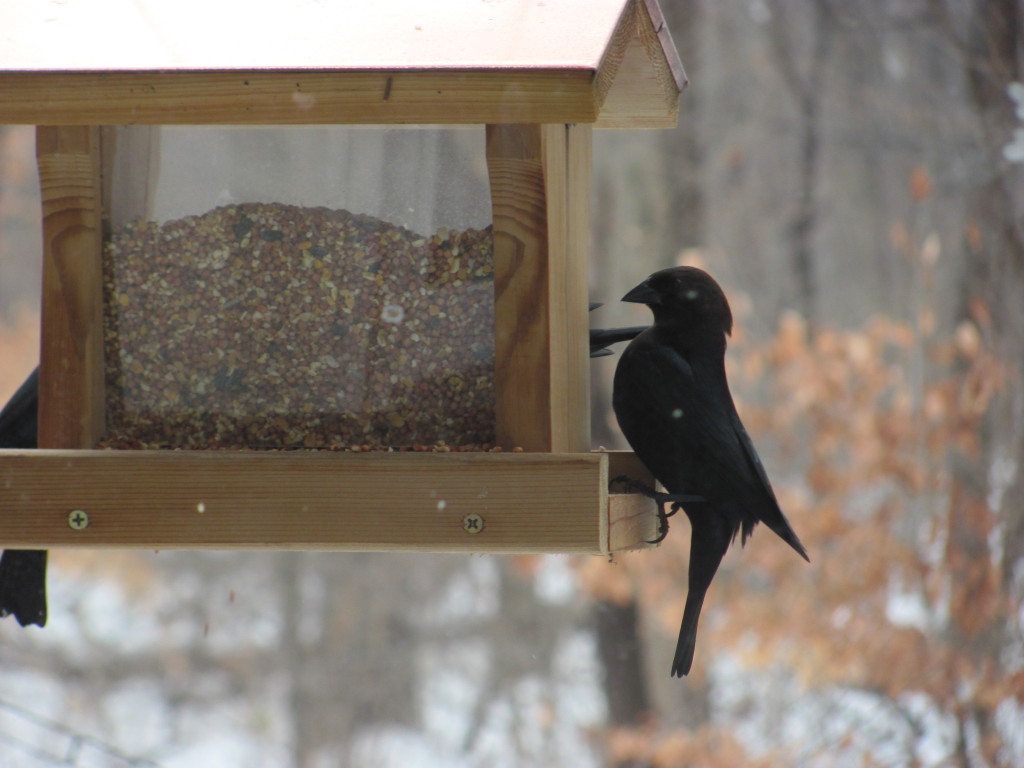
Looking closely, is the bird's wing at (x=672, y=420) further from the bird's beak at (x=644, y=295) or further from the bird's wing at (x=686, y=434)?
the bird's beak at (x=644, y=295)

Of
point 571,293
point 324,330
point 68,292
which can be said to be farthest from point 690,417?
point 68,292

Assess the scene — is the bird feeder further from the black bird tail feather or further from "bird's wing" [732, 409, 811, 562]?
the black bird tail feather

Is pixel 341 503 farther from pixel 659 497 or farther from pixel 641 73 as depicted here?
pixel 641 73

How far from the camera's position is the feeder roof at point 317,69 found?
6.15 ft

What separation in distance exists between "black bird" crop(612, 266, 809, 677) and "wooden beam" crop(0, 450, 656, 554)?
2.27 feet

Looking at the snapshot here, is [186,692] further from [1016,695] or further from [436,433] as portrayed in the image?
[436,433]

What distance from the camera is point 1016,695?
570cm

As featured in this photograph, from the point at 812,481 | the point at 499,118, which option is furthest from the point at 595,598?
the point at 499,118

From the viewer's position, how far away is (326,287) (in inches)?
88.6

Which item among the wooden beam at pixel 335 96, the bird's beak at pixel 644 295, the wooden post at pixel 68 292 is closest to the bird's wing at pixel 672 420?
the bird's beak at pixel 644 295

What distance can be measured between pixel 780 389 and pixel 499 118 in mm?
4918

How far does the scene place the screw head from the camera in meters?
2.03

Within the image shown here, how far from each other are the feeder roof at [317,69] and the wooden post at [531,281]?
0.78ft

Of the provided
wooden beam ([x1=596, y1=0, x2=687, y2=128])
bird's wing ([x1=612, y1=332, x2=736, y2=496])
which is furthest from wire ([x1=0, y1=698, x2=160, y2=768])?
wooden beam ([x1=596, y1=0, x2=687, y2=128])
